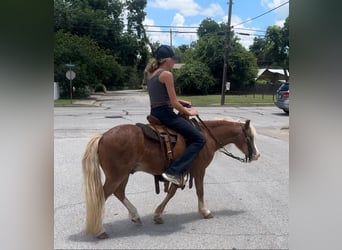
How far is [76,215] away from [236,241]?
139 centimetres

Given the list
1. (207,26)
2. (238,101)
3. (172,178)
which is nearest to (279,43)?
(172,178)

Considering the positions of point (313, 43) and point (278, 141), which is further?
point (278, 141)

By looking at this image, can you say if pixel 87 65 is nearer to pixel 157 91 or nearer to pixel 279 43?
pixel 157 91

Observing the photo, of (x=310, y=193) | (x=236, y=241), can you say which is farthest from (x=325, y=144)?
(x=236, y=241)

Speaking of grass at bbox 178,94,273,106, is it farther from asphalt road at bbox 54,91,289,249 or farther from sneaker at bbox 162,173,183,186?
sneaker at bbox 162,173,183,186

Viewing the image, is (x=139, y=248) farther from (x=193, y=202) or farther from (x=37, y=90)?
(x=37, y=90)

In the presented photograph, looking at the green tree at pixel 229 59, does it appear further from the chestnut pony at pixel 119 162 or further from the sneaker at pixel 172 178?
the sneaker at pixel 172 178

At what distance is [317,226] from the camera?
1052mm

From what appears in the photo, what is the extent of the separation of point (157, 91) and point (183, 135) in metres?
0.43

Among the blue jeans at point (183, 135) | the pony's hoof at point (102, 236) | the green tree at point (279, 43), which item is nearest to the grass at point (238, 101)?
the blue jeans at point (183, 135)

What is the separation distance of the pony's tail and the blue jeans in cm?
55

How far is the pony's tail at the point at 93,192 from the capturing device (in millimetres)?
2730

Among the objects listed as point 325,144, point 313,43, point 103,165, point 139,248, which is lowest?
point 139,248

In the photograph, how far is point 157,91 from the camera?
2.81m
